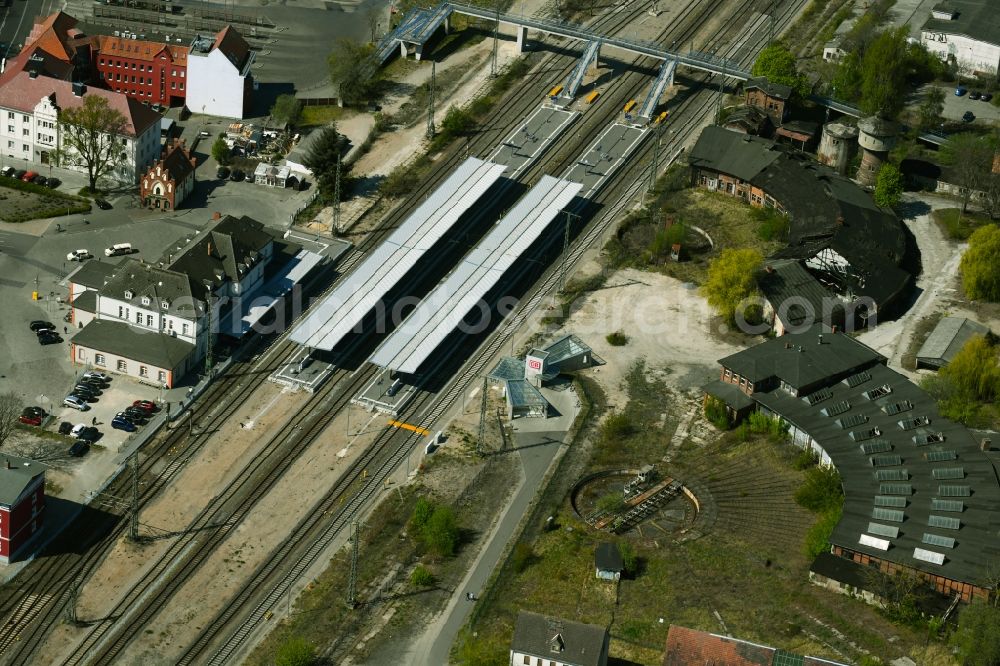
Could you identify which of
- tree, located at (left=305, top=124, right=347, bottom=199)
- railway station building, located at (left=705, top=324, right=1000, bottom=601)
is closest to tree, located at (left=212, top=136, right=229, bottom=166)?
tree, located at (left=305, top=124, right=347, bottom=199)

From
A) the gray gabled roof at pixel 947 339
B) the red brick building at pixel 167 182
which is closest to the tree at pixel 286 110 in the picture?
the red brick building at pixel 167 182

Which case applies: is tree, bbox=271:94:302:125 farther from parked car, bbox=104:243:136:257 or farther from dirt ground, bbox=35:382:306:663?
dirt ground, bbox=35:382:306:663

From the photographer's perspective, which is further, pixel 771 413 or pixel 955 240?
pixel 955 240

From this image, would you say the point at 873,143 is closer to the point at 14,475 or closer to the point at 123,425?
the point at 123,425

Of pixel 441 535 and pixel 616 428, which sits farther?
pixel 616 428

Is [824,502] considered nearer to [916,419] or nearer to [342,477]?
[916,419]

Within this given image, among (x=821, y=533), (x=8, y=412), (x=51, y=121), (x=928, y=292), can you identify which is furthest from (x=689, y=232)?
(x=8, y=412)

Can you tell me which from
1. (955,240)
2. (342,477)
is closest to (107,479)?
(342,477)
